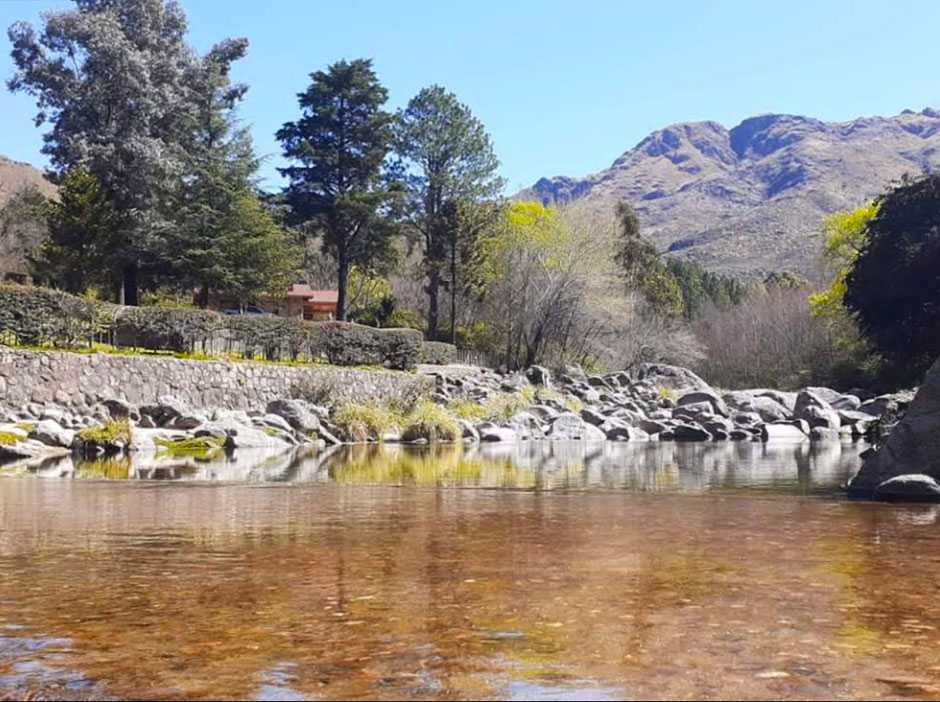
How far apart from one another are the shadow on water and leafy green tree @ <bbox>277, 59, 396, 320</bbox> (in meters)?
26.7

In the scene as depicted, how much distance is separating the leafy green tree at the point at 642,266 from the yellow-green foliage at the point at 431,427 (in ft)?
119

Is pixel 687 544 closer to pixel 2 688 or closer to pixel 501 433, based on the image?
pixel 2 688

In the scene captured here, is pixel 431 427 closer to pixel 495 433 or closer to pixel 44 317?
pixel 495 433

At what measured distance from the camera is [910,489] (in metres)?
11.9

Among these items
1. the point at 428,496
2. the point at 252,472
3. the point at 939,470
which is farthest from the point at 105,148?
the point at 939,470

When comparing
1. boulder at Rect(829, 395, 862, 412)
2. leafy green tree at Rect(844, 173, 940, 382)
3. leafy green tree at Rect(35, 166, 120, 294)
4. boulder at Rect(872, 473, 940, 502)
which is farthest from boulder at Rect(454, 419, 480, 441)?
leafy green tree at Rect(35, 166, 120, 294)

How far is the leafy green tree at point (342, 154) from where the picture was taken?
5062cm

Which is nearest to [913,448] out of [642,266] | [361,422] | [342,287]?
[361,422]

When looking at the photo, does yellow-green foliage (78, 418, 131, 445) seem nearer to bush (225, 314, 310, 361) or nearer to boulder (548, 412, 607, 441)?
bush (225, 314, 310, 361)

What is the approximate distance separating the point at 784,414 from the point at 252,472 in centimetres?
2686

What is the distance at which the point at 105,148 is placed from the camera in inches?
1576

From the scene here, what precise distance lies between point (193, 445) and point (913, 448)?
15001 mm

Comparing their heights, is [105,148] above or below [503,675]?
above

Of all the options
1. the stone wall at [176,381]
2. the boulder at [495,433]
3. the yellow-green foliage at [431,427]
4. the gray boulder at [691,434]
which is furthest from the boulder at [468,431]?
the gray boulder at [691,434]
